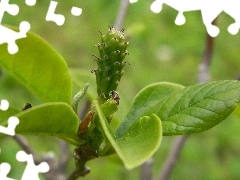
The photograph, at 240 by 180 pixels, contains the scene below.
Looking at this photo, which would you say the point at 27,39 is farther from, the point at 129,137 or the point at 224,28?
the point at 224,28

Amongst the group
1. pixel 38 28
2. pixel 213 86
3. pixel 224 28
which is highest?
pixel 213 86

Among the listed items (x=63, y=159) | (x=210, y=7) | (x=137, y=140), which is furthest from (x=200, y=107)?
(x=63, y=159)

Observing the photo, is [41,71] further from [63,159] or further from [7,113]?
[63,159]

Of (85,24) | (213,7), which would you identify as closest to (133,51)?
(85,24)

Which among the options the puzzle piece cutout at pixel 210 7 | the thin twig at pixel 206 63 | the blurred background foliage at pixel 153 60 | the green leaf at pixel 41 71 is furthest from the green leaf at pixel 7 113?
the blurred background foliage at pixel 153 60

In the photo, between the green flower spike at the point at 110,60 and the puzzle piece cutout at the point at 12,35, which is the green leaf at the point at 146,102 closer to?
the green flower spike at the point at 110,60

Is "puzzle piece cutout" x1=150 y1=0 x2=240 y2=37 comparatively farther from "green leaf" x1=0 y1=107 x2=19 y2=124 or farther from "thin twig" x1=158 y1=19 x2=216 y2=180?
"green leaf" x1=0 y1=107 x2=19 y2=124

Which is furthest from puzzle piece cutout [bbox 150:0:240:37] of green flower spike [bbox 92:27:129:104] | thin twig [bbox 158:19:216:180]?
green flower spike [bbox 92:27:129:104]
